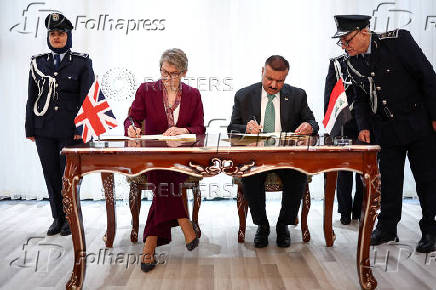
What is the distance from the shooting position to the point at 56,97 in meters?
3.66

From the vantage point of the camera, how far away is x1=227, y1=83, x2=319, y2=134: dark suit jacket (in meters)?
3.43

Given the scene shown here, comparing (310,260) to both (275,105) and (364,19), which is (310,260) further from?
(364,19)

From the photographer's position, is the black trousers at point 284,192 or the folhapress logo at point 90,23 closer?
the black trousers at point 284,192

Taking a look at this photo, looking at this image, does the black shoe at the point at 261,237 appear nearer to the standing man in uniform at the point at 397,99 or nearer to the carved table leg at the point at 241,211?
the carved table leg at the point at 241,211

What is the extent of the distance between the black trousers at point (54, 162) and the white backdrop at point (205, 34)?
1.29m

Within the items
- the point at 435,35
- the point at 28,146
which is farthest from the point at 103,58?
the point at 435,35

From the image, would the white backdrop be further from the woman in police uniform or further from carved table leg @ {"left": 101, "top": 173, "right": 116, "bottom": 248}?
carved table leg @ {"left": 101, "top": 173, "right": 116, "bottom": 248}

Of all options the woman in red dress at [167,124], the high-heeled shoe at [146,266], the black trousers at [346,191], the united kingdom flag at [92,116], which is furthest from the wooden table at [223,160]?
the black trousers at [346,191]

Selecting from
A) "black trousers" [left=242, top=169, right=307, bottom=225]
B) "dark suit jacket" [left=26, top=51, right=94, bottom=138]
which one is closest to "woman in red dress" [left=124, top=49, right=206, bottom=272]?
"black trousers" [left=242, top=169, right=307, bottom=225]

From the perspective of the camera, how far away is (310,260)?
3.07m

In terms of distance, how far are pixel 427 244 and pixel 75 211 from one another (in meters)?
2.20

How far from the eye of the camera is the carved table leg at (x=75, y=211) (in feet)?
8.11

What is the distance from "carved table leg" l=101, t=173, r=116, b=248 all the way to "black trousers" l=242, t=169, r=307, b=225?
89 centimetres

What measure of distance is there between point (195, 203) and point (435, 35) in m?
3.08
